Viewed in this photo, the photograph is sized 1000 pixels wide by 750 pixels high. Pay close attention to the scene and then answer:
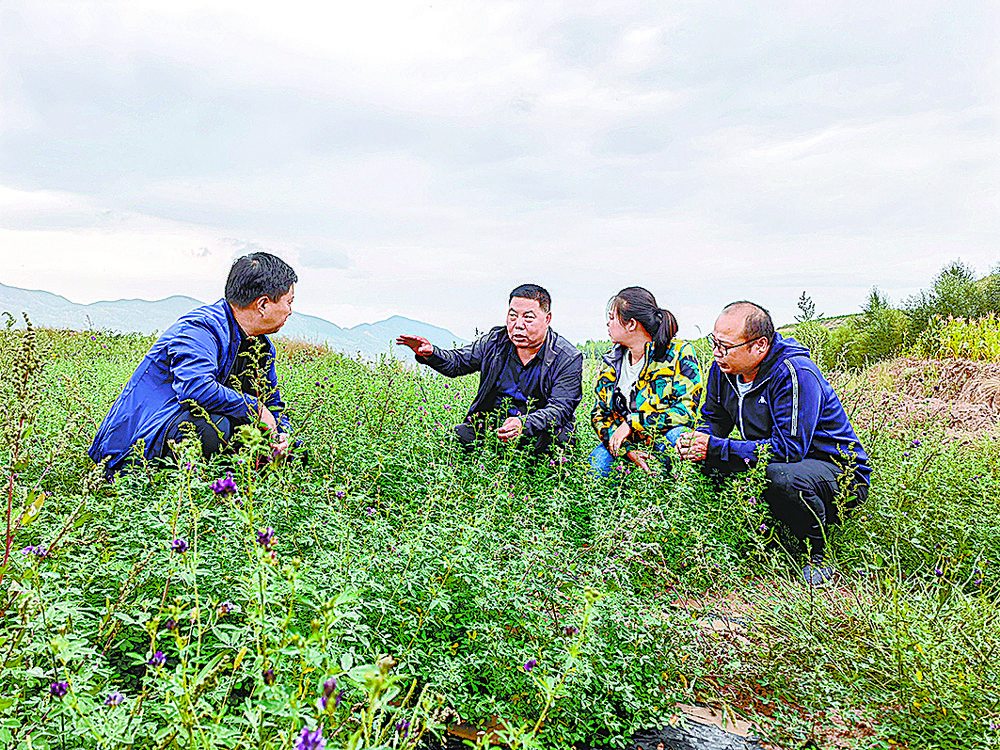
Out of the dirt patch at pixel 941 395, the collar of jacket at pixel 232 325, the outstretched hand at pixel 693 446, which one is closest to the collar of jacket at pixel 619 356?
the outstretched hand at pixel 693 446

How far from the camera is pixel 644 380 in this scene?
5008 mm

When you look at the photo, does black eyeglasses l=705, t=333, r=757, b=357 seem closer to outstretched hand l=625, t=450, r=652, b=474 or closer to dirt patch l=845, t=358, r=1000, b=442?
outstretched hand l=625, t=450, r=652, b=474

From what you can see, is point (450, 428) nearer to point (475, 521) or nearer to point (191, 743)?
point (475, 521)

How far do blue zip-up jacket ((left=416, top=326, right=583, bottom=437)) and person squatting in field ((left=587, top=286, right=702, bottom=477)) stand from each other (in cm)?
25

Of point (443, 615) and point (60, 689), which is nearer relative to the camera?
point (60, 689)

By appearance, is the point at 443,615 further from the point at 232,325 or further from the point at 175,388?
the point at 232,325

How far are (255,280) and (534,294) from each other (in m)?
1.81

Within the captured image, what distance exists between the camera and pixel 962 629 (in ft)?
9.18

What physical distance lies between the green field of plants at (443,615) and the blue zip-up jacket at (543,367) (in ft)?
2.96

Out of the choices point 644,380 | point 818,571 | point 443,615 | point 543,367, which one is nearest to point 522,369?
point 543,367

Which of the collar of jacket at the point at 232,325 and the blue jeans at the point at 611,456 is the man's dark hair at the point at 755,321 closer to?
the blue jeans at the point at 611,456

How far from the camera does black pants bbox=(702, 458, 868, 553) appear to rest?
3.86 metres

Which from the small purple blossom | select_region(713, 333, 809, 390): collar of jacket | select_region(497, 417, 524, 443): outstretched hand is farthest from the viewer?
select_region(497, 417, 524, 443): outstretched hand

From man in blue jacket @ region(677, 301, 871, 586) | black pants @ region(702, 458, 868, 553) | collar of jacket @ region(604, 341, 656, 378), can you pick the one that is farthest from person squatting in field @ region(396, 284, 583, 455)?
black pants @ region(702, 458, 868, 553)
